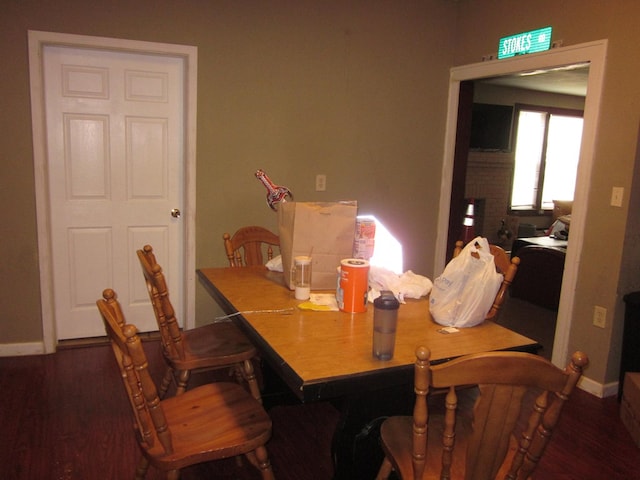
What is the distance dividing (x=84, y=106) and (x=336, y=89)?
170 cm

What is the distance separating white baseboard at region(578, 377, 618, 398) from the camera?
9.86ft

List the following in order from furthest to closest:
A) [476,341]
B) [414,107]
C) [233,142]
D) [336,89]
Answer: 1. [414,107]
2. [336,89]
3. [233,142]
4. [476,341]

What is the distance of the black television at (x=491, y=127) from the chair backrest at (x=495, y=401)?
5963 millimetres

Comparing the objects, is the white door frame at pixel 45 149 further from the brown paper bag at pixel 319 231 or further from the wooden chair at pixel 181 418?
the wooden chair at pixel 181 418

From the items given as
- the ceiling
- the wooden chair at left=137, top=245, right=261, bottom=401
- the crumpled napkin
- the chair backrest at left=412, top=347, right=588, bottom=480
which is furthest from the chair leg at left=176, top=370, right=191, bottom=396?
the ceiling

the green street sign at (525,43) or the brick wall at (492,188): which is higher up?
the green street sign at (525,43)

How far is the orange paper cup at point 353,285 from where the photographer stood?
182 cm

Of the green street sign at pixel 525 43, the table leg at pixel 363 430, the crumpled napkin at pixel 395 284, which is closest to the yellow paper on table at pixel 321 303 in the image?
the crumpled napkin at pixel 395 284

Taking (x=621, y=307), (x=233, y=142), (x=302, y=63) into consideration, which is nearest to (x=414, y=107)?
(x=302, y=63)

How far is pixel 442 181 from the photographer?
428 centimetres

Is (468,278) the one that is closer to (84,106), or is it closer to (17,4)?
(84,106)

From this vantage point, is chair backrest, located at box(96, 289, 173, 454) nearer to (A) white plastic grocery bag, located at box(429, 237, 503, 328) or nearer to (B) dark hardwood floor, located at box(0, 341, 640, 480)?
(B) dark hardwood floor, located at box(0, 341, 640, 480)

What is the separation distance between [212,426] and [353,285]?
2.18ft

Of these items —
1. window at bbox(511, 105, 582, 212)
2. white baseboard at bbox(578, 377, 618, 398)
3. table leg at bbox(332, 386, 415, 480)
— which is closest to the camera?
→ table leg at bbox(332, 386, 415, 480)
